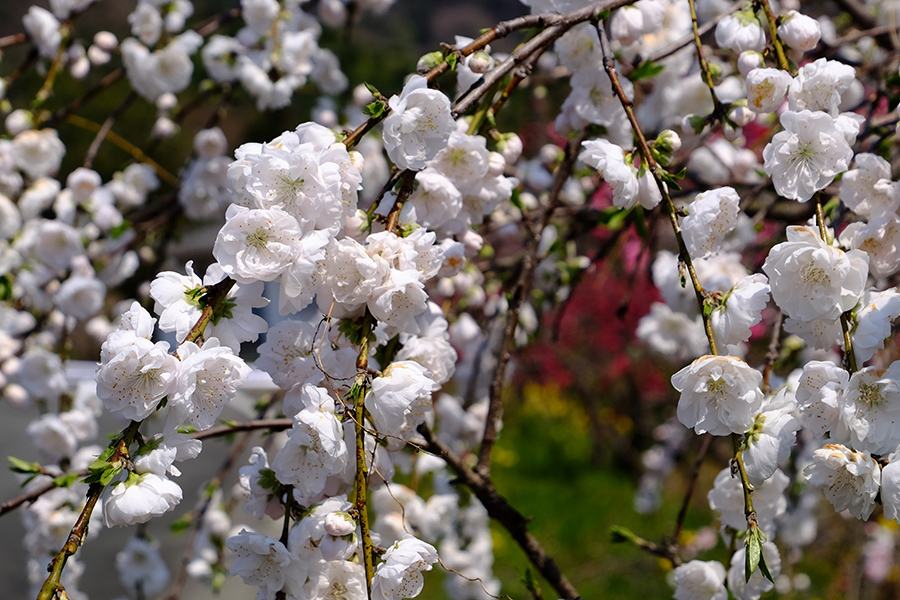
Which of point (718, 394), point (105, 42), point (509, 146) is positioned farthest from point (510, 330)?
point (105, 42)

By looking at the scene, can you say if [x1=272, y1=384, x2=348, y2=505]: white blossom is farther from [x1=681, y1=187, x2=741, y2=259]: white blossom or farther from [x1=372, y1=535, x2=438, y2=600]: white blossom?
[x1=681, y1=187, x2=741, y2=259]: white blossom

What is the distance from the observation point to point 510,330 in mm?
1010

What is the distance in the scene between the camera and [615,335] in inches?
191

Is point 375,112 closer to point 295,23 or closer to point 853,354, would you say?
point 853,354

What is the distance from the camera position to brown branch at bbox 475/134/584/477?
1.00 meters

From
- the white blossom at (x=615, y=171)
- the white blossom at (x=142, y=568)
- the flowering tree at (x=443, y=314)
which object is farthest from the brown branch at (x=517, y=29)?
the white blossom at (x=142, y=568)

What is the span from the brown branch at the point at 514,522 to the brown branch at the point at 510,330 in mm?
25

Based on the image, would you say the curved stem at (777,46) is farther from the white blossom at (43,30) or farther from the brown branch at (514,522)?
the white blossom at (43,30)

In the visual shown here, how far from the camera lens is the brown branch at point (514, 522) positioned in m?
0.93

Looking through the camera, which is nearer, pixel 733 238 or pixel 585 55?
pixel 585 55

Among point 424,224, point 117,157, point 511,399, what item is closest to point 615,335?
point 511,399

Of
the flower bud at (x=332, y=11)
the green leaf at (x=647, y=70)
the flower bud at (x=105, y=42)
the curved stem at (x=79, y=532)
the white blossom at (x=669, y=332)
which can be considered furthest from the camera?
the white blossom at (x=669, y=332)

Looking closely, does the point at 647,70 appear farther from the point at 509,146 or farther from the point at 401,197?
the point at 401,197

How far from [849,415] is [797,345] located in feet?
2.17
